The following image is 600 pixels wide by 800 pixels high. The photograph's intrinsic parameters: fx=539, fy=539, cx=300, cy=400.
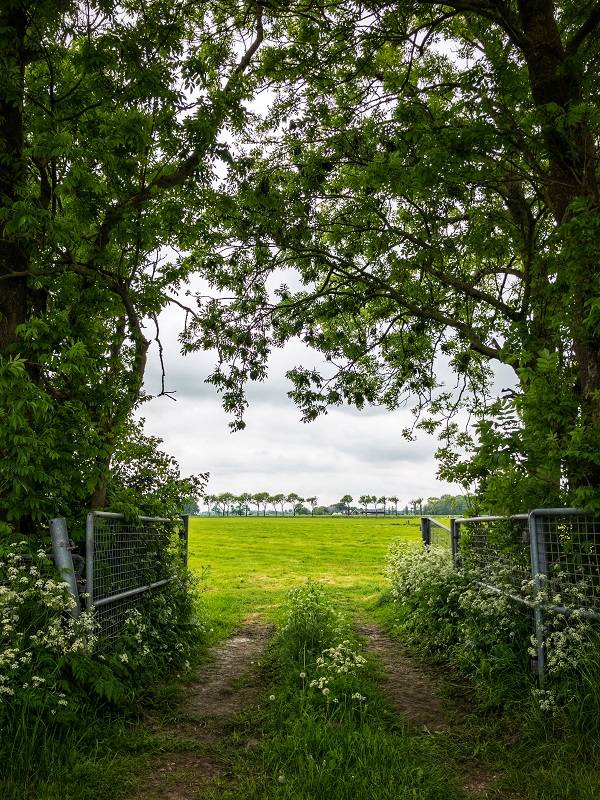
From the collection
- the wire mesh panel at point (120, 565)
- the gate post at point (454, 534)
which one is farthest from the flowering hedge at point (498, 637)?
the wire mesh panel at point (120, 565)


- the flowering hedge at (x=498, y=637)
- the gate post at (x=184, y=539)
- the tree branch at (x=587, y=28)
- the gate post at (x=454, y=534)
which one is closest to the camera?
the flowering hedge at (x=498, y=637)

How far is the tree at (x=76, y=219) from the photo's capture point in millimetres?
5715

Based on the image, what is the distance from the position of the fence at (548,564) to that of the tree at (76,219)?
492cm

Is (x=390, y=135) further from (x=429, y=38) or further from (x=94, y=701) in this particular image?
(x=94, y=701)

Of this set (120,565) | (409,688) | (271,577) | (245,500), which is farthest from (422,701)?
(245,500)

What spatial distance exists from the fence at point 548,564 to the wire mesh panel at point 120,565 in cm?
461

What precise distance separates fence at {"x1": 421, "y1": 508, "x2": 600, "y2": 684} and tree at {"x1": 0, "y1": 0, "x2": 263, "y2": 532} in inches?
194

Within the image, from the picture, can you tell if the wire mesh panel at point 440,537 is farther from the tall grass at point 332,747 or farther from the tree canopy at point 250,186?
the tall grass at point 332,747

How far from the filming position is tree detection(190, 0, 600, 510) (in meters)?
5.88

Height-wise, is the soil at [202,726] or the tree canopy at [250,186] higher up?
the tree canopy at [250,186]

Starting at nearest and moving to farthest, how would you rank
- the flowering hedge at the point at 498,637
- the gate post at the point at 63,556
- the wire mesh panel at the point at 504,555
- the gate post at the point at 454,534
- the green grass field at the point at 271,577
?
the flowering hedge at the point at 498,637 → the gate post at the point at 63,556 → the wire mesh panel at the point at 504,555 → the gate post at the point at 454,534 → the green grass field at the point at 271,577

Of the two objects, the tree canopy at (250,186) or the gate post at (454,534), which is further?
the gate post at (454,534)

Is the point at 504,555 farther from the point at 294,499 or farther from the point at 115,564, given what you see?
the point at 294,499

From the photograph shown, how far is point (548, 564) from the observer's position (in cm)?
586
